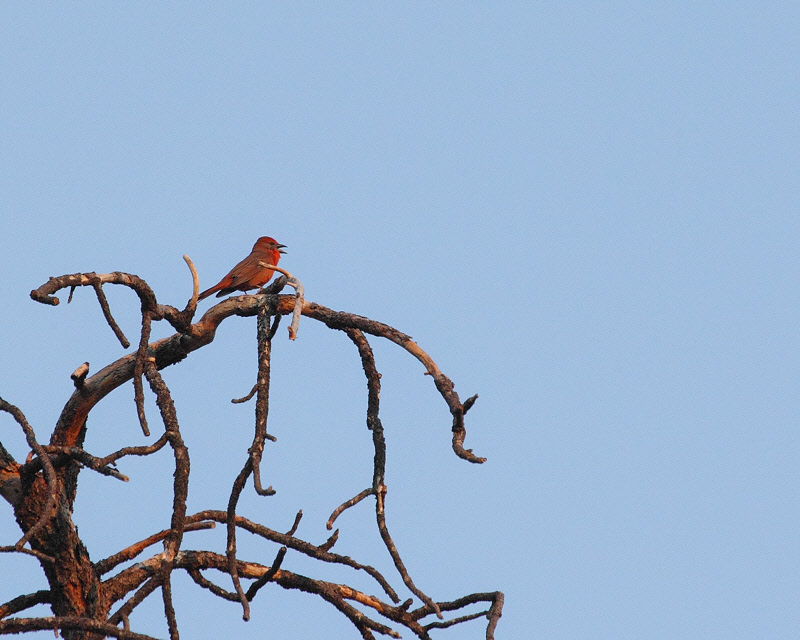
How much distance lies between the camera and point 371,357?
18.0 feet

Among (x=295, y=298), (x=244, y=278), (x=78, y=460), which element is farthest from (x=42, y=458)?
(x=244, y=278)

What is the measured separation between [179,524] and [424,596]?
3.68ft

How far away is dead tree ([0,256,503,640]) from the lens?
4383mm

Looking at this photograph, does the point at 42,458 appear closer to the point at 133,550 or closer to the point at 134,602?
the point at 134,602

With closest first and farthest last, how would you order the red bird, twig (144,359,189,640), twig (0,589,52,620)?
1. twig (144,359,189,640)
2. twig (0,589,52,620)
3. the red bird

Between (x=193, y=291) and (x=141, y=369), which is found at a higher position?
(x=193, y=291)

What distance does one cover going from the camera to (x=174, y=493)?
4312 millimetres

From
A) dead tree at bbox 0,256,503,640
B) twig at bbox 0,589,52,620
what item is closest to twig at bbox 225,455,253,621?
dead tree at bbox 0,256,503,640

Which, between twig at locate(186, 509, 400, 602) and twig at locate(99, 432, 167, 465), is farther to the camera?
twig at locate(186, 509, 400, 602)

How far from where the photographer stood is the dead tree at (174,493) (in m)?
4.38

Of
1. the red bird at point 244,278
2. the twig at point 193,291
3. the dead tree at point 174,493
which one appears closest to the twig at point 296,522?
the dead tree at point 174,493

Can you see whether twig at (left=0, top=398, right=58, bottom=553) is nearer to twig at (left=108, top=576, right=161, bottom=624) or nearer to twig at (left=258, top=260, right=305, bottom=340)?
twig at (left=108, top=576, right=161, bottom=624)

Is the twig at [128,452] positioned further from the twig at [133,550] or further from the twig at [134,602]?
the twig at [133,550]

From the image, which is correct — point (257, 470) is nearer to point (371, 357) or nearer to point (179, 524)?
point (179, 524)
